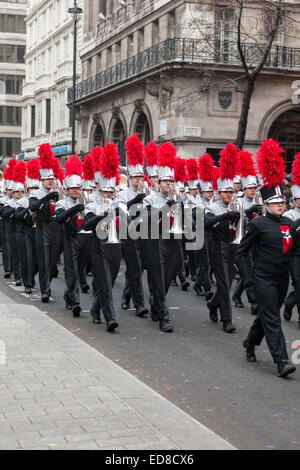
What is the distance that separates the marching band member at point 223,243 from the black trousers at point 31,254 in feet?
14.1

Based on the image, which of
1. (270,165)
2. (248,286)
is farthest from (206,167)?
(270,165)

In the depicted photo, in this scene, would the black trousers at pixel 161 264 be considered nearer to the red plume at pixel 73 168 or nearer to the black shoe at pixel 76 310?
the black shoe at pixel 76 310

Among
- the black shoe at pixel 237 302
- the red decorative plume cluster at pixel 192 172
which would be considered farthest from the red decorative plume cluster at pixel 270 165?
the red decorative plume cluster at pixel 192 172

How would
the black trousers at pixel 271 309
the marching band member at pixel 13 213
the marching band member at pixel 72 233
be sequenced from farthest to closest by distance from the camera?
the marching band member at pixel 13 213 → the marching band member at pixel 72 233 → the black trousers at pixel 271 309

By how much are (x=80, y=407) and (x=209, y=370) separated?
2.23m

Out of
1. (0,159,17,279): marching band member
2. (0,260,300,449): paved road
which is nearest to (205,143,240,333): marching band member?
(0,260,300,449): paved road

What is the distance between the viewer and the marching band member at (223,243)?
10352mm

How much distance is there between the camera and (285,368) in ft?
25.4

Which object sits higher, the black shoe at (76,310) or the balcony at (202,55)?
the balcony at (202,55)

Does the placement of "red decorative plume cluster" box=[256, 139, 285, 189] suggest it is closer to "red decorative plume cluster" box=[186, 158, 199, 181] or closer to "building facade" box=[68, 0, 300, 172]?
"red decorative plume cluster" box=[186, 158, 199, 181]

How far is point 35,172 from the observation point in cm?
1493

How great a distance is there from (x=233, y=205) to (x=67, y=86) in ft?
139

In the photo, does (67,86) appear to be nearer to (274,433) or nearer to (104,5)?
(104,5)

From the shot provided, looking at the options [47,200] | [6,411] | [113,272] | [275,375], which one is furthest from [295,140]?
[6,411]
